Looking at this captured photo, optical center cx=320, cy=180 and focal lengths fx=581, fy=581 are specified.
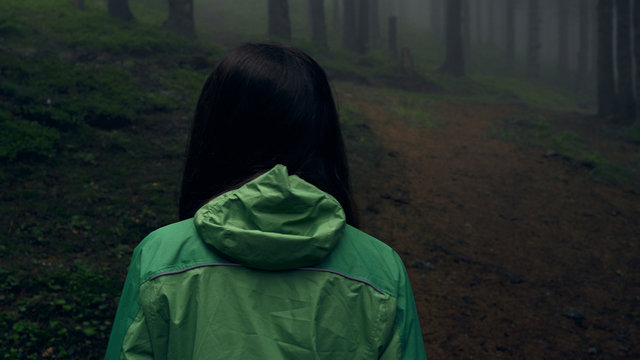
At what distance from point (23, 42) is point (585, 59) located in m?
29.2

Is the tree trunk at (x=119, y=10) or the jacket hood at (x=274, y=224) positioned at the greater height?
the tree trunk at (x=119, y=10)

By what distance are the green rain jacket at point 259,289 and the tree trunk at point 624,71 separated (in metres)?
18.0

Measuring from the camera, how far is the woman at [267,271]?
1571 millimetres

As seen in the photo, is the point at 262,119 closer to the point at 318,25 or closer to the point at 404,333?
the point at 404,333

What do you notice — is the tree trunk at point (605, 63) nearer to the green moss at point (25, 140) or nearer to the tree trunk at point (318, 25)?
the tree trunk at point (318, 25)

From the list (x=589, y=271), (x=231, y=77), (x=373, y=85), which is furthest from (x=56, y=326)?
(x=373, y=85)

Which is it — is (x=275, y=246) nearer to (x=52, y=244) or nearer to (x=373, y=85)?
(x=52, y=244)

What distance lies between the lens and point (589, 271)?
7.55 metres

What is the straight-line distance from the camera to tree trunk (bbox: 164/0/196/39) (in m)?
17.1

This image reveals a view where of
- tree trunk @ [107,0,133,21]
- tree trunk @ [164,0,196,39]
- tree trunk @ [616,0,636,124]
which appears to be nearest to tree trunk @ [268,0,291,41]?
tree trunk @ [164,0,196,39]

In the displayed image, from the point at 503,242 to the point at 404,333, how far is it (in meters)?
6.85

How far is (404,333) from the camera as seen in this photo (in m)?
1.74

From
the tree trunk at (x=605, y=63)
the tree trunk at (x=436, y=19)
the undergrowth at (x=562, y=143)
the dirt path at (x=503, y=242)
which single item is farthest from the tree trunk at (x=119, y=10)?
the tree trunk at (x=436, y=19)

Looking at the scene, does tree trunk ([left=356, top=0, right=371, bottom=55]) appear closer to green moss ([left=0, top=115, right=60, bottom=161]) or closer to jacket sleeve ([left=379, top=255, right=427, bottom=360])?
green moss ([left=0, top=115, right=60, bottom=161])
